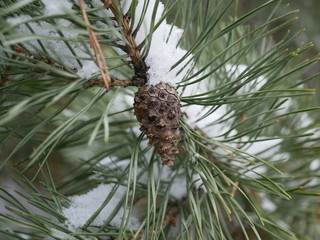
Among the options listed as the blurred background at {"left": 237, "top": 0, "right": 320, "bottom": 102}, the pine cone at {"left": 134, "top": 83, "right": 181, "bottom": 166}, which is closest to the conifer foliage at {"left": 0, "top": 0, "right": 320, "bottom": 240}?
the pine cone at {"left": 134, "top": 83, "right": 181, "bottom": 166}

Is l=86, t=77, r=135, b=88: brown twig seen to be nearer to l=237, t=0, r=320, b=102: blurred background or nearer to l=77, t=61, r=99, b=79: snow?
l=77, t=61, r=99, b=79: snow

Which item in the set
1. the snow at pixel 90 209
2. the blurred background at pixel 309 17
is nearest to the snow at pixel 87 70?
the snow at pixel 90 209

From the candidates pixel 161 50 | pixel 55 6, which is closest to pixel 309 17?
pixel 161 50

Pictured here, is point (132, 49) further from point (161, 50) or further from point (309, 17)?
point (309, 17)

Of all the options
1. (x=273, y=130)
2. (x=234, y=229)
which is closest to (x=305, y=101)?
(x=273, y=130)

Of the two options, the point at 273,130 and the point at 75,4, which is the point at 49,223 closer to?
the point at 75,4

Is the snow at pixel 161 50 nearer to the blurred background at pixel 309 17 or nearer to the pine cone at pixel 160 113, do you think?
the pine cone at pixel 160 113
